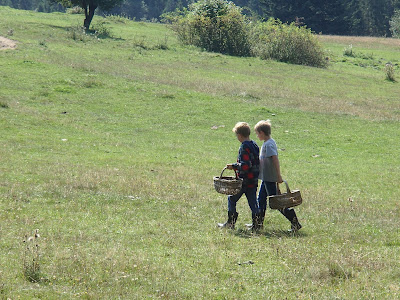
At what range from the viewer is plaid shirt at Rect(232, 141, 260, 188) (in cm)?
1001

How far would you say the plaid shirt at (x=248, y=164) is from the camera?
10008 mm

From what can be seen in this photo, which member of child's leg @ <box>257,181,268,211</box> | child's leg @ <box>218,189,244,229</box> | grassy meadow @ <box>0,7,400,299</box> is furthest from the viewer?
child's leg @ <box>257,181,268,211</box>

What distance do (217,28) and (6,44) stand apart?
20.7 meters

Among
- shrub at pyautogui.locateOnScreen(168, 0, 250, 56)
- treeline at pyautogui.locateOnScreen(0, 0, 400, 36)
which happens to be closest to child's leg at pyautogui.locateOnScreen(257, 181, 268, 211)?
shrub at pyautogui.locateOnScreen(168, 0, 250, 56)

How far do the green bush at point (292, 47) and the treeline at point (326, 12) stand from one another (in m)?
30.7

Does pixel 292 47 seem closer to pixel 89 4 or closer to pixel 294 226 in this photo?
pixel 89 4

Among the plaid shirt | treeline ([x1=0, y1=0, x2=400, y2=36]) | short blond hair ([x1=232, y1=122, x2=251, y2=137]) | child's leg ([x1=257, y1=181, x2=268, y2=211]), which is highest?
treeline ([x1=0, y1=0, x2=400, y2=36])

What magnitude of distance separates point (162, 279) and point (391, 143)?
1896 centimetres

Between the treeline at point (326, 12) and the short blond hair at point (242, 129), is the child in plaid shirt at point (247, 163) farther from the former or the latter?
the treeline at point (326, 12)

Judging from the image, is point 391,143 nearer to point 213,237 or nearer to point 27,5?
point 213,237

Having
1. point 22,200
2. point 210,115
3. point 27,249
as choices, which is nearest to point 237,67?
point 210,115

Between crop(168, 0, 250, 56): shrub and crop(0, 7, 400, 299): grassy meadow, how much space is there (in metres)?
7.63

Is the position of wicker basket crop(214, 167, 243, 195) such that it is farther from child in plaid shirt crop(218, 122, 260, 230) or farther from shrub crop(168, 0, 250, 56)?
shrub crop(168, 0, 250, 56)

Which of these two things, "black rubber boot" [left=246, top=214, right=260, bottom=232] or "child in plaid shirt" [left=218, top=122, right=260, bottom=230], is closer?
"child in plaid shirt" [left=218, top=122, right=260, bottom=230]
